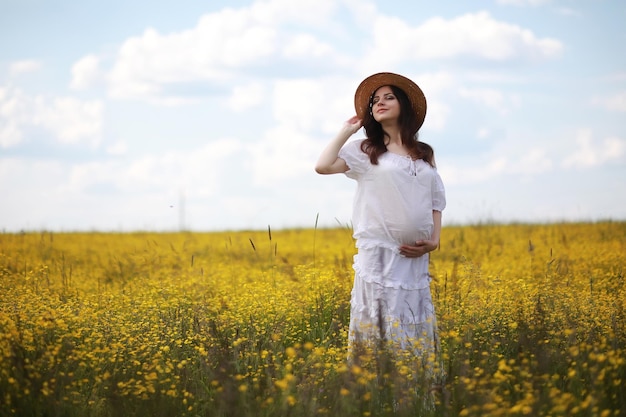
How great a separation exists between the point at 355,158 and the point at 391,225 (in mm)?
563

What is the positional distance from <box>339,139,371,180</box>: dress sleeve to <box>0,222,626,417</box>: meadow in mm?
1343

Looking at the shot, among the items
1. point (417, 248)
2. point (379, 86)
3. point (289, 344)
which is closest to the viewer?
point (417, 248)

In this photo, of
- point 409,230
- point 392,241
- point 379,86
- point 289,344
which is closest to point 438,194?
point 409,230

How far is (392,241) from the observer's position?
5160 mm

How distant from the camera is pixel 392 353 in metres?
4.57

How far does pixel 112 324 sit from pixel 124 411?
1810mm

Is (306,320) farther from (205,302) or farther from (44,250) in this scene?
(44,250)

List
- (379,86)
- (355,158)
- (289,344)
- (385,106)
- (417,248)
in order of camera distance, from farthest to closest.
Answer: (289,344), (379,86), (385,106), (355,158), (417,248)

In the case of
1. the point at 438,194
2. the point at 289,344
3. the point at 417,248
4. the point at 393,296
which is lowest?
the point at 289,344

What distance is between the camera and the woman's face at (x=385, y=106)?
534 cm

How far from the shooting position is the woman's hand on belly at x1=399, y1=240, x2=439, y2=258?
5.09 meters

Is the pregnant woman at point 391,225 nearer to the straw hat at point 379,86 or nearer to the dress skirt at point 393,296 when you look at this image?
the dress skirt at point 393,296

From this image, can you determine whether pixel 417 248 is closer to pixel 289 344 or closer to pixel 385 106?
pixel 385 106

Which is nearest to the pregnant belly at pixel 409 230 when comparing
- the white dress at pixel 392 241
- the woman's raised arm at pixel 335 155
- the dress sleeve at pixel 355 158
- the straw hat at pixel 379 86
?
the white dress at pixel 392 241
